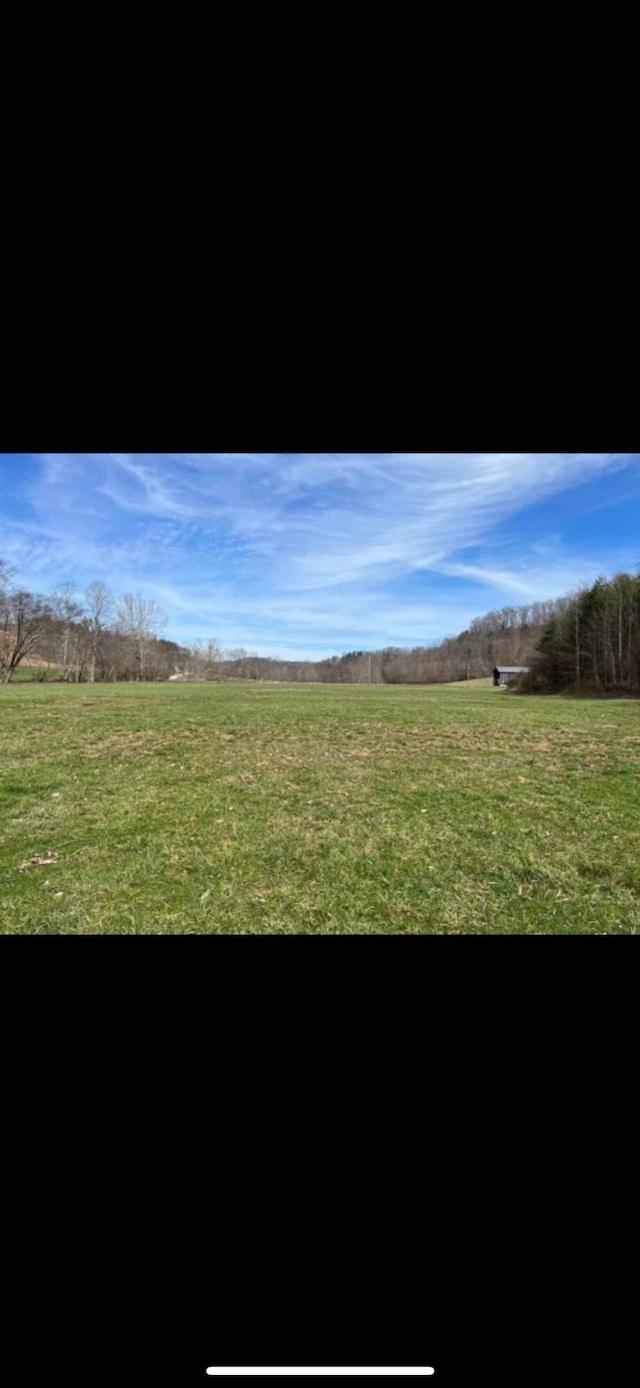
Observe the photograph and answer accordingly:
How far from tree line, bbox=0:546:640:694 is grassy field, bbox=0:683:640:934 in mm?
283

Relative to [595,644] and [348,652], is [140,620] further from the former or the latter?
[595,644]

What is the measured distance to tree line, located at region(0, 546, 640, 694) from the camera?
2283mm

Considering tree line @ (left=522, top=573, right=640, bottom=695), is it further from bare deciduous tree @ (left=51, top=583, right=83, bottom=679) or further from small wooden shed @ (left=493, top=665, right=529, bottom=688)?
bare deciduous tree @ (left=51, top=583, right=83, bottom=679)

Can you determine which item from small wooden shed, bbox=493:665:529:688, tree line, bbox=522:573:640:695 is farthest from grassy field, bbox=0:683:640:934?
tree line, bbox=522:573:640:695

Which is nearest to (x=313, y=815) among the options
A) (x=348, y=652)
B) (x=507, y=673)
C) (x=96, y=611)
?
(x=348, y=652)

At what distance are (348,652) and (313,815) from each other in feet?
3.28

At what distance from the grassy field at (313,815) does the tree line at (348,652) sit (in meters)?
0.28
